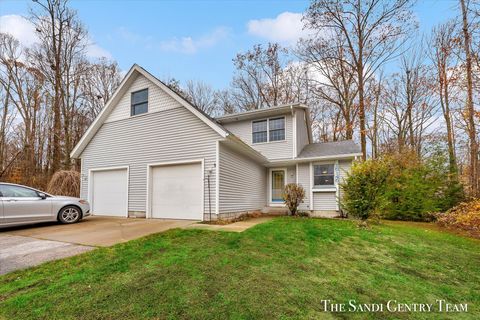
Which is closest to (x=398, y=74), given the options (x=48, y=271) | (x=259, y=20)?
(x=259, y=20)

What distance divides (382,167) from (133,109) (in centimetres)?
1028

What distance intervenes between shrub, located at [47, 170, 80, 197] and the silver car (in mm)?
4890

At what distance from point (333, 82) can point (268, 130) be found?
8596 millimetres

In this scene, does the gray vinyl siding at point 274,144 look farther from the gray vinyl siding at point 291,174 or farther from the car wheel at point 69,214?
the car wheel at point 69,214

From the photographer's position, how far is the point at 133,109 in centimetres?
1059

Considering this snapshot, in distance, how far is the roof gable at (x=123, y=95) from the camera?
855cm

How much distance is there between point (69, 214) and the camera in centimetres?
814

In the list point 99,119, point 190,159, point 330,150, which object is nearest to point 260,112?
point 330,150

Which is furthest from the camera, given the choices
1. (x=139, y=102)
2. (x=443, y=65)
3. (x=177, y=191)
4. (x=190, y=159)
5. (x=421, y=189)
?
(x=443, y=65)

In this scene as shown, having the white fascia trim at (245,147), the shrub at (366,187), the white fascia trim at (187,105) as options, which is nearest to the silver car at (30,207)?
the white fascia trim at (187,105)

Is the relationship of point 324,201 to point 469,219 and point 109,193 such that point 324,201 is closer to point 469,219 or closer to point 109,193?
point 469,219

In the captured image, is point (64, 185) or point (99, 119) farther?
point (64, 185)

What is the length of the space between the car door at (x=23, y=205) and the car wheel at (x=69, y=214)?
0.98 feet

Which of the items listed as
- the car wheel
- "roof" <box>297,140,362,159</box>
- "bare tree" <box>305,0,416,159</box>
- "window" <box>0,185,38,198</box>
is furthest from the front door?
"window" <box>0,185,38,198</box>
